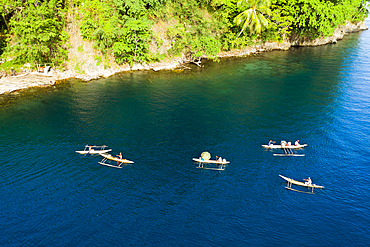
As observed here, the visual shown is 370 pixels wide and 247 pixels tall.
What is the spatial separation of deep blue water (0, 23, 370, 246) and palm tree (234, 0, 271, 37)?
2697cm

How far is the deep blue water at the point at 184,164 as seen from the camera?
37750 millimetres

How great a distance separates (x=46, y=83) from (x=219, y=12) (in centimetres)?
6801

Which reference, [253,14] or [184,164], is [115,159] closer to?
[184,164]

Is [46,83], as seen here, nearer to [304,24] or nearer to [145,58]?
[145,58]

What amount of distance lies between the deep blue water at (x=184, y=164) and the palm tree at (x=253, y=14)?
2697 centimetres

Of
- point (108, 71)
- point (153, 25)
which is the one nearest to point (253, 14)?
point (153, 25)

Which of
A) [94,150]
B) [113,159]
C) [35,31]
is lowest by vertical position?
[113,159]

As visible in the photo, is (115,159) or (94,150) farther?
(94,150)

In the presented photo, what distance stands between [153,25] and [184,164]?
201 feet

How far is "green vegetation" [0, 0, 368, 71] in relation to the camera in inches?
3081

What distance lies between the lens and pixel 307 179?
4662cm

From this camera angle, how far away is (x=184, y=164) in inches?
1972

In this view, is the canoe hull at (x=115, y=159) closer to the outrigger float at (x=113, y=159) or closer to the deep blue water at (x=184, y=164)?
the outrigger float at (x=113, y=159)

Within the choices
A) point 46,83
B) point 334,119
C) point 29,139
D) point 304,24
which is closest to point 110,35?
point 46,83
